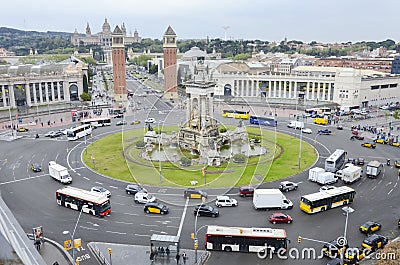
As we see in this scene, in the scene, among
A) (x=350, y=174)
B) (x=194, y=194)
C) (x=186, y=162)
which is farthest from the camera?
(x=186, y=162)

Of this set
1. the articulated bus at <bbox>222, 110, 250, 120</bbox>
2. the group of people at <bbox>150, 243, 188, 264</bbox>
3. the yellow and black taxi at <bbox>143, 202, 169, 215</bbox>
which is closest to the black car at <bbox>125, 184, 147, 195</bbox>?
the yellow and black taxi at <bbox>143, 202, 169, 215</bbox>

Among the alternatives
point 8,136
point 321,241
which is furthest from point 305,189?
point 8,136

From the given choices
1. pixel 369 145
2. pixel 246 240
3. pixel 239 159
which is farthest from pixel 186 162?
pixel 369 145

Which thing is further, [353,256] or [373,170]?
[373,170]

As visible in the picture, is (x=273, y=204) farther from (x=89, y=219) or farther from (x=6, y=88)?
(x=6, y=88)

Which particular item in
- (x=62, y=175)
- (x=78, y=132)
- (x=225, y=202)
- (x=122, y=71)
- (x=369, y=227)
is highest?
(x=122, y=71)

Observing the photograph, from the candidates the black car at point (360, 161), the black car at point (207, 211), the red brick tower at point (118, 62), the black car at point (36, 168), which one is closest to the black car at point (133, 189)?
the black car at point (207, 211)
